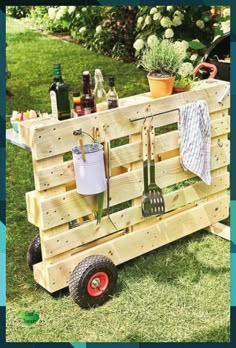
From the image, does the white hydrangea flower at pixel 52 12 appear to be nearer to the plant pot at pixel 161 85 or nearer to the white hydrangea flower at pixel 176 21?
the white hydrangea flower at pixel 176 21

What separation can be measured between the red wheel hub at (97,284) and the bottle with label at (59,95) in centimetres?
81

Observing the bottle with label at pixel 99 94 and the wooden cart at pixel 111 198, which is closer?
the wooden cart at pixel 111 198

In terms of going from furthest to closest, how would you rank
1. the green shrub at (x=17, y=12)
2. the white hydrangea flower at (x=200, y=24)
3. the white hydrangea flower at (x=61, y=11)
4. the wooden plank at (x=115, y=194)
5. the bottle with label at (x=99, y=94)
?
the green shrub at (x=17, y=12) → the white hydrangea flower at (x=61, y=11) → the white hydrangea flower at (x=200, y=24) → the bottle with label at (x=99, y=94) → the wooden plank at (x=115, y=194)

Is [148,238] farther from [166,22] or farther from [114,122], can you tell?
[166,22]

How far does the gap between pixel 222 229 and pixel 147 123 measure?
3.10 ft

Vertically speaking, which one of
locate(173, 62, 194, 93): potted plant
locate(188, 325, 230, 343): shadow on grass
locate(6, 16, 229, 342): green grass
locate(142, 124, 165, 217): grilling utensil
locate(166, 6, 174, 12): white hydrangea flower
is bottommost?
locate(188, 325, 230, 343): shadow on grass

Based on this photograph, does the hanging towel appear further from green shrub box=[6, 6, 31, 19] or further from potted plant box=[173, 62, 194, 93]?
green shrub box=[6, 6, 31, 19]

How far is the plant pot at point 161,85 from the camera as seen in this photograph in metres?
3.24

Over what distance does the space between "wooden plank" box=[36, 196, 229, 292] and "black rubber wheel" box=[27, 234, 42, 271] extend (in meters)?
0.28

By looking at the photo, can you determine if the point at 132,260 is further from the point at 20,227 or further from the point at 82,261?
the point at 20,227

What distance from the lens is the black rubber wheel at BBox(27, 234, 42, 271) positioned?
3.35 metres

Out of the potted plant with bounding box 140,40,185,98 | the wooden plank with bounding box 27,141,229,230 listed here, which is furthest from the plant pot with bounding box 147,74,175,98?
the wooden plank with bounding box 27,141,229,230

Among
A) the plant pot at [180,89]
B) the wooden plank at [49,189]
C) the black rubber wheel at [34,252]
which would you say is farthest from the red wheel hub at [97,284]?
the plant pot at [180,89]

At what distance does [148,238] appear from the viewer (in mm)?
3455
